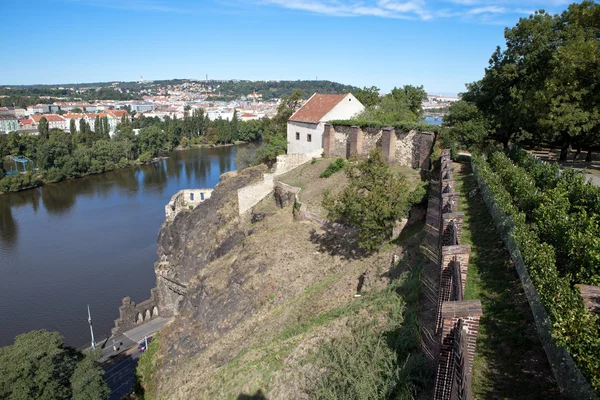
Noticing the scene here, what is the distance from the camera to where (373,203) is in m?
16.8

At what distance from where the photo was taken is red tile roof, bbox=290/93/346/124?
35.4 m

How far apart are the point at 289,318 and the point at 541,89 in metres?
19.2

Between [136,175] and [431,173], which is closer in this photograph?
[431,173]

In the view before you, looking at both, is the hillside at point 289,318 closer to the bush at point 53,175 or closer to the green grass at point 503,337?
the green grass at point 503,337

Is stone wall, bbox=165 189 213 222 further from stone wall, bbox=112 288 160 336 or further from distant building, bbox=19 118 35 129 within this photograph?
distant building, bbox=19 118 35 129

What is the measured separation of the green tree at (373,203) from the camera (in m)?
16.9

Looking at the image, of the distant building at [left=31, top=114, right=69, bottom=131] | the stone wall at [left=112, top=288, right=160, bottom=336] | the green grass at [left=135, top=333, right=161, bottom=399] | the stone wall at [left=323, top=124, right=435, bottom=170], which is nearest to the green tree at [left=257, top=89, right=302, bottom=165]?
the stone wall at [left=323, top=124, right=435, bottom=170]

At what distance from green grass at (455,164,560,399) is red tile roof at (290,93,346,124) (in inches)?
982

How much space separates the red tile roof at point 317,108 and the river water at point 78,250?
21.0 m

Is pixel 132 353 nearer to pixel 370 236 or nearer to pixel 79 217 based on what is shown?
pixel 370 236

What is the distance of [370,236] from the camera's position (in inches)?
685

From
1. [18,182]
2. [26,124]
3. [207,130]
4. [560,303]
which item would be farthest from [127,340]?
[26,124]

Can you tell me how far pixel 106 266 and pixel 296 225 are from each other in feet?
81.5

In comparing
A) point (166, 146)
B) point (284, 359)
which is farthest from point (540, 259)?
point (166, 146)
